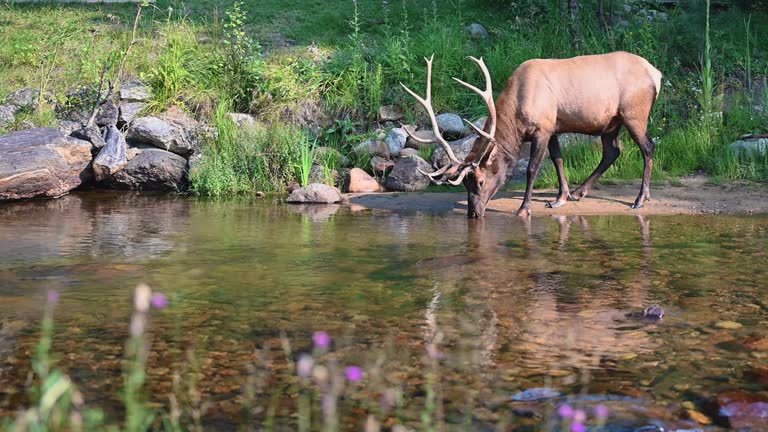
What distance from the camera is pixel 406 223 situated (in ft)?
32.1

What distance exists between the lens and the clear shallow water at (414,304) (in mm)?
4387

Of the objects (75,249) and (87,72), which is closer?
(75,249)

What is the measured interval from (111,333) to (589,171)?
25.2ft

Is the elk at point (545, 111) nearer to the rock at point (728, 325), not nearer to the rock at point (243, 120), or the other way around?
the rock at point (243, 120)

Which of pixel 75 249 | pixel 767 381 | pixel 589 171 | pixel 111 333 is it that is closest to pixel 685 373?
pixel 767 381

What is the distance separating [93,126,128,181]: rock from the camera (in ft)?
40.1

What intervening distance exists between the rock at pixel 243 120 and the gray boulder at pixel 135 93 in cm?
140

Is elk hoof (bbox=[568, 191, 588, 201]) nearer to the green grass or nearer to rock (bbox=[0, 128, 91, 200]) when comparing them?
the green grass

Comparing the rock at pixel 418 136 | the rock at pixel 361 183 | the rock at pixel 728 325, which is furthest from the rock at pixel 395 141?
the rock at pixel 728 325

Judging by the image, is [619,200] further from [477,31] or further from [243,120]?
[477,31]

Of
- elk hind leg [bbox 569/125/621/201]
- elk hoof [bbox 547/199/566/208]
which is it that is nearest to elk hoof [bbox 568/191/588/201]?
elk hind leg [bbox 569/125/621/201]

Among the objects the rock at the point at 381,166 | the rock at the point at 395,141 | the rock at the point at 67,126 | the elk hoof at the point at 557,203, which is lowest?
the elk hoof at the point at 557,203

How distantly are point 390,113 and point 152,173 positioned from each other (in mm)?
3368

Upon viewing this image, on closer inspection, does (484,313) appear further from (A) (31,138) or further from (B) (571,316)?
(A) (31,138)
